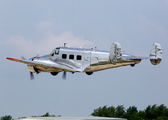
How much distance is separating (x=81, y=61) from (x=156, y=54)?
11.6m

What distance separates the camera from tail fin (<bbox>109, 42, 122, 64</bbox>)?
49475 millimetres

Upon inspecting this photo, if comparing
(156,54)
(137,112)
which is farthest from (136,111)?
(156,54)

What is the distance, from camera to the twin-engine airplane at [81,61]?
53.0 meters

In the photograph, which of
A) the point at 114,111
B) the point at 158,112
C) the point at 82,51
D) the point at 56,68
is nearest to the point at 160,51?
the point at 82,51

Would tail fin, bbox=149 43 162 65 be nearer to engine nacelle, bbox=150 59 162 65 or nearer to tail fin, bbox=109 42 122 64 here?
engine nacelle, bbox=150 59 162 65

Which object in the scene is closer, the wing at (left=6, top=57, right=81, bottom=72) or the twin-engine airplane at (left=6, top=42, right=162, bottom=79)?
the twin-engine airplane at (left=6, top=42, right=162, bottom=79)

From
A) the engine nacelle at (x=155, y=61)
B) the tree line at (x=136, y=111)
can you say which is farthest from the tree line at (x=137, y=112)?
the engine nacelle at (x=155, y=61)

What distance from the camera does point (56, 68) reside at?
53.8 m

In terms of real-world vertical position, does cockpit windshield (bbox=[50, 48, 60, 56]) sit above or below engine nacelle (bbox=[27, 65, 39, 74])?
above

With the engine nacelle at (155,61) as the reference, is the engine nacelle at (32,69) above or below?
below

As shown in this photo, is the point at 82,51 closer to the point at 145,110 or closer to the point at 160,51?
the point at 160,51

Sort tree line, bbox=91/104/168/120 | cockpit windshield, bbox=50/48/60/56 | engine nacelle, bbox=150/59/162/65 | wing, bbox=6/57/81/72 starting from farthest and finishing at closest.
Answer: tree line, bbox=91/104/168/120 → cockpit windshield, bbox=50/48/60/56 → wing, bbox=6/57/81/72 → engine nacelle, bbox=150/59/162/65

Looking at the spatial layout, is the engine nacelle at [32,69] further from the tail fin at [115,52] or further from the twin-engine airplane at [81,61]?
the tail fin at [115,52]

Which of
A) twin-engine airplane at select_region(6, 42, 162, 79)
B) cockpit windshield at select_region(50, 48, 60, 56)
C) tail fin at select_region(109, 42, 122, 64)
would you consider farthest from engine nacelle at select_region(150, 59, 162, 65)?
cockpit windshield at select_region(50, 48, 60, 56)
